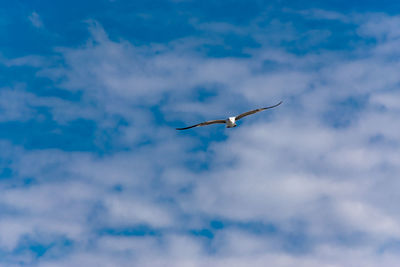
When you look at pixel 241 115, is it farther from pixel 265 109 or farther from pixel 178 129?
pixel 178 129

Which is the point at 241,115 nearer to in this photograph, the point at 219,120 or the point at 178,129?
the point at 219,120

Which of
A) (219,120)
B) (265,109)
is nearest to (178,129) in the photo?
(219,120)

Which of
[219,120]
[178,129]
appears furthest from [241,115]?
[178,129]

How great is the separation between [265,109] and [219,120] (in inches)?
560

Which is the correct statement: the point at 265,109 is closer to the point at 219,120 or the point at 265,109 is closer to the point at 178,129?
the point at 219,120

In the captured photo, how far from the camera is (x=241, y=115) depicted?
15688cm

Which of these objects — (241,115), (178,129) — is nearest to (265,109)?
(241,115)

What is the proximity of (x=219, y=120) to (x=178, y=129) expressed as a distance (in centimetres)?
1304

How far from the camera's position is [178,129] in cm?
15250

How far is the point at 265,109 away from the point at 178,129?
26817mm

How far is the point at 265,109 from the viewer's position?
154 metres

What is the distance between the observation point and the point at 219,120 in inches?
6137
